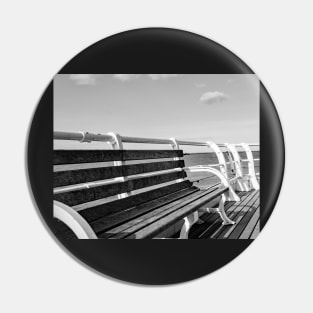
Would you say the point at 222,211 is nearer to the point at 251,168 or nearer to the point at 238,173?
the point at 251,168

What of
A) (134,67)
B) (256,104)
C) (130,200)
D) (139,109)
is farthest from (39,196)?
(256,104)

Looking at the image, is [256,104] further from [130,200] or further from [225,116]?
[130,200]

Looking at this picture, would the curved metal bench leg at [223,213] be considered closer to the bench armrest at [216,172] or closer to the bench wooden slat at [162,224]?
the bench armrest at [216,172]

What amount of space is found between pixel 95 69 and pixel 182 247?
978 mm

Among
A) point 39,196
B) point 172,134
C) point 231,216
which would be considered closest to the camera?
point 39,196

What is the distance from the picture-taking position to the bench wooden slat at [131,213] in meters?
2.08

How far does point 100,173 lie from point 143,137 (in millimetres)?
292

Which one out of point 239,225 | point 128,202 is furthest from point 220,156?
point 128,202

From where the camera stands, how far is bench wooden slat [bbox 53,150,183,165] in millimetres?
2068

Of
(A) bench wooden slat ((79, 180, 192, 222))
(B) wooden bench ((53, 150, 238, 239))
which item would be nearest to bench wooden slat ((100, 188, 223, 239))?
(B) wooden bench ((53, 150, 238, 239))

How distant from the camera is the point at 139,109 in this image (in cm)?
216

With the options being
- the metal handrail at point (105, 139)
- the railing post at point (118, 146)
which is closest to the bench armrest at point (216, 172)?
the metal handrail at point (105, 139)

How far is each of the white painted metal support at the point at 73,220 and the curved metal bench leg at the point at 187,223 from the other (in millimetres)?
459

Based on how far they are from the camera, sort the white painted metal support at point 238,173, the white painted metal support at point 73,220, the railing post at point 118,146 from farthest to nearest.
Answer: the white painted metal support at point 238,173 → the railing post at point 118,146 → the white painted metal support at point 73,220
